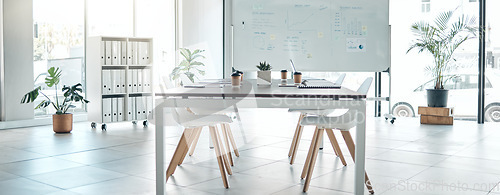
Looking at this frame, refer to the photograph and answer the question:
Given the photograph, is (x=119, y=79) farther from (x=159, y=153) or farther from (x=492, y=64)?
(x=492, y=64)

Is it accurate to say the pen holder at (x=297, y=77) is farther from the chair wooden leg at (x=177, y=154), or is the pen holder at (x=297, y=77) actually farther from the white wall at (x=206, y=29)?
the white wall at (x=206, y=29)

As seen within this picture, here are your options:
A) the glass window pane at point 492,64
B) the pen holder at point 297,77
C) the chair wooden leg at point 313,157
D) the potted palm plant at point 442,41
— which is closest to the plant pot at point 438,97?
the potted palm plant at point 442,41

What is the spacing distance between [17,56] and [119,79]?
125 cm

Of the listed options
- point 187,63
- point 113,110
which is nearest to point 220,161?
point 113,110

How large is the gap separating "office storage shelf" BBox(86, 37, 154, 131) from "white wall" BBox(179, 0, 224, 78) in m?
1.38

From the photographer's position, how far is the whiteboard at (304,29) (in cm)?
646

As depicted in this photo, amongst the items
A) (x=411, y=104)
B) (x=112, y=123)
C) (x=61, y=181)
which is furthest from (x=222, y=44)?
(x=61, y=181)

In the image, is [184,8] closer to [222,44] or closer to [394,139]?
[222,44]

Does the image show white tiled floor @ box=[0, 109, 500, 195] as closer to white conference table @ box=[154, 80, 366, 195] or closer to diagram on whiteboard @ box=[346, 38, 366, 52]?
white conference table @ box=[154, 80, 366, 195]

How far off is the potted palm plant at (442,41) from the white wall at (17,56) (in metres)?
5.13

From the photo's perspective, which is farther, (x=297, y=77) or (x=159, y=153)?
(x=297, y=77)

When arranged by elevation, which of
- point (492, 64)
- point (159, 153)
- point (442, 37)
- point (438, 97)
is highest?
point (442, 37)

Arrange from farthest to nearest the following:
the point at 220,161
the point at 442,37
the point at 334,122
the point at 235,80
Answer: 1. the point at 442,37
2. the point at 235,80
3. the point at 220,161
4. the point at 334,122

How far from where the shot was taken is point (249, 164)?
152 inches
